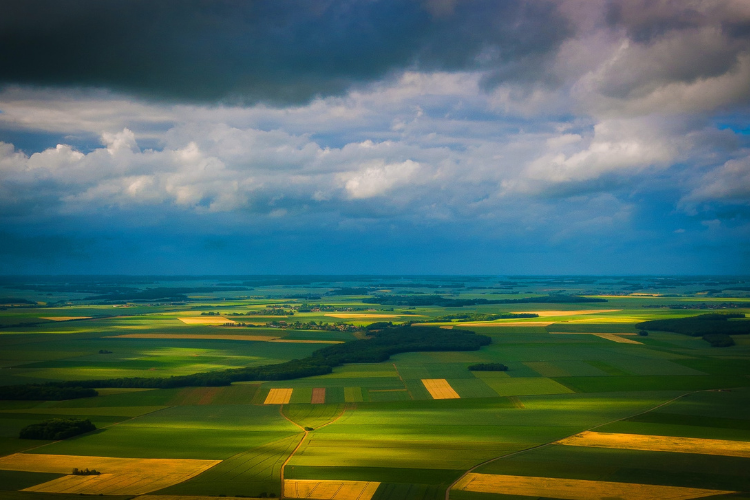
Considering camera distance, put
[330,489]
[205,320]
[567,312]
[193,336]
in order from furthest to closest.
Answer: [567,312], [205,320], [193,336], [330,489]

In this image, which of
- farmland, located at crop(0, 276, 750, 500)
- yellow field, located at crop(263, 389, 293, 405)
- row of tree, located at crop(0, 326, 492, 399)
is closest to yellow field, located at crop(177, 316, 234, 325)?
farmland, located at crop(0, 276, 750, 500)

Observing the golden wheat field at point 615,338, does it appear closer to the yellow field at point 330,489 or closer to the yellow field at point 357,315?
the yellow field at point 357,315

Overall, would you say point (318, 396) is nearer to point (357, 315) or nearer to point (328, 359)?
point (328, 359)

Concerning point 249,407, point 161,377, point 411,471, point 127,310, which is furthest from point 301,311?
point 411,471

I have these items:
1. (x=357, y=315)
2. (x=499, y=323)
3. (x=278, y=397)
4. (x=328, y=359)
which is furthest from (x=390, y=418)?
(x=357, y=315)

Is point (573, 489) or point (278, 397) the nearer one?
point (573, 489)

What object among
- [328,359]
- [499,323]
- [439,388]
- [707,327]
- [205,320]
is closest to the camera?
[439,388]

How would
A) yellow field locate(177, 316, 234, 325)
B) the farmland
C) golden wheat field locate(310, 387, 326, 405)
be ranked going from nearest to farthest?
1. the farmland
2. golden wheat field locate(310, 387, 326, 405)
3. yellow field locate(177, 316, 234, 325)

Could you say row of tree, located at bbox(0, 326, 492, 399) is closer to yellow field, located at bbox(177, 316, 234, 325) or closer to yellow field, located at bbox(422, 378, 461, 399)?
yellow field, located at bbox(422, 378, 461, 399)
